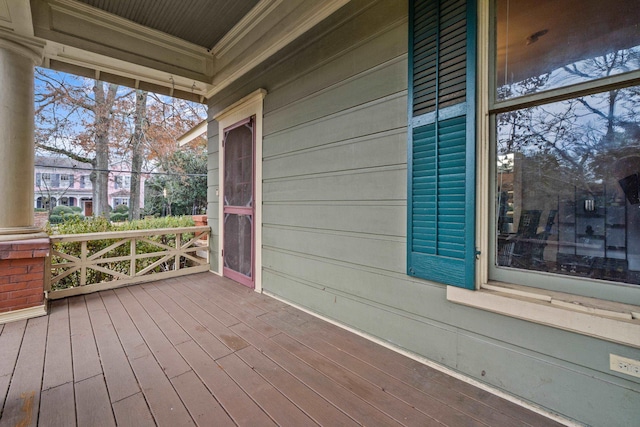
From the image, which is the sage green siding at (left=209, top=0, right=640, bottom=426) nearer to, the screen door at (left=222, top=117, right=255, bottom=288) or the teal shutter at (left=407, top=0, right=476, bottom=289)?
the teal shutter at (left=407, top=0, right=476, bottom=289)

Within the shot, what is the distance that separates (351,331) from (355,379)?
0.62 m

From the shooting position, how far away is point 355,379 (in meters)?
1.72

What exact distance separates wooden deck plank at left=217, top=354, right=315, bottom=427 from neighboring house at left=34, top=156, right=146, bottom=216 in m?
8.14

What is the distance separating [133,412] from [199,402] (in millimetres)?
320

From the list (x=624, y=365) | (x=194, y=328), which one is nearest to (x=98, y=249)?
(x=194, y=328)

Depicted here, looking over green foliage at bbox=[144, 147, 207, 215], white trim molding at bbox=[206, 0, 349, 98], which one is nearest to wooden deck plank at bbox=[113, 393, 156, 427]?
white trim molding at bbox=[206, 0, 349, 98]

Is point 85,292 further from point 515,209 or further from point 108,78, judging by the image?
point 515,209

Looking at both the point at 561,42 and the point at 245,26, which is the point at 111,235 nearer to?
the point at 245,26

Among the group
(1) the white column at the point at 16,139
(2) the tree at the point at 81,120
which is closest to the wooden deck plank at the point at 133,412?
(1) the white column at the point at 16,139

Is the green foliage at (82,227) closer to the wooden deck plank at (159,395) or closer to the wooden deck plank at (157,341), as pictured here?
the wooden deck plank at (157,341)

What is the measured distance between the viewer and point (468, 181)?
1632 millimetres

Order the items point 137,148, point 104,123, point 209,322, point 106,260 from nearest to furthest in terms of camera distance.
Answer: point 209,322 → point 106,260 → point 104,123 → point 137,148

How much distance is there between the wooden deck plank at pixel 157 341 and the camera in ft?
6.05

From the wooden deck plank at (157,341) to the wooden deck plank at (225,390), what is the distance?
59 millimetres
